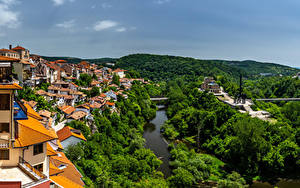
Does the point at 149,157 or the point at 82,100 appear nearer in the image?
the point at 149,157

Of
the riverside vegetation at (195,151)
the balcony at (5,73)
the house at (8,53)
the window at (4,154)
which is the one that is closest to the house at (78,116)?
the riverside vegetation at (195,151)

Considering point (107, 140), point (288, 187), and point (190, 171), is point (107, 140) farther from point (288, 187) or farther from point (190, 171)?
point (288, 187)

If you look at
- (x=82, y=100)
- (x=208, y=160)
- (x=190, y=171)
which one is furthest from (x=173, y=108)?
(x=190, y=171)

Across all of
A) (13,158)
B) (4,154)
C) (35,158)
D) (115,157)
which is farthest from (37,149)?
(115,157)

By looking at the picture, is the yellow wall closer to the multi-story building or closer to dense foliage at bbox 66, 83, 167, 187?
the multi-story building

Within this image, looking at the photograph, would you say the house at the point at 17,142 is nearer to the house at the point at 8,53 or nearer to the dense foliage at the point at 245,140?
the dense foliage at the point at 245,140

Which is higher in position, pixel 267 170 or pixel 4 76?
pixel 4 76

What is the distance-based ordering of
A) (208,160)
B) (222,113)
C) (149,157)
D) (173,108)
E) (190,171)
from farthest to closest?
(173,108)
(222,113)
(208,160)
(149,157)
(190,171)
